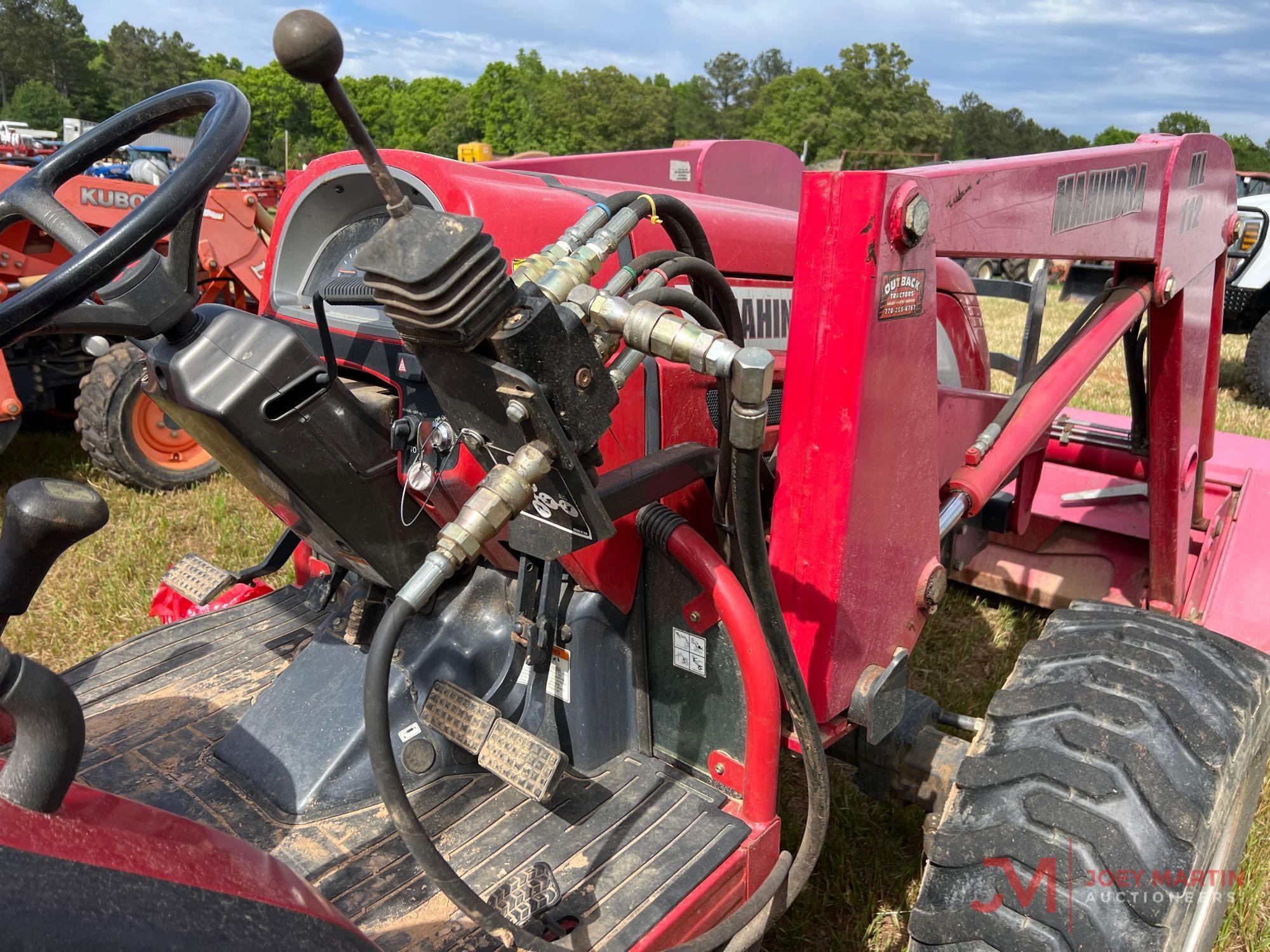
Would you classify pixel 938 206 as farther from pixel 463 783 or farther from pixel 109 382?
pixel 109 382

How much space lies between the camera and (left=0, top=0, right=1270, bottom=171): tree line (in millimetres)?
49375

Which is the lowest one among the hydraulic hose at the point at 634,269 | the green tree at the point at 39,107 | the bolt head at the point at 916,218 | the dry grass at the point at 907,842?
the dry grass at the point at 907,842

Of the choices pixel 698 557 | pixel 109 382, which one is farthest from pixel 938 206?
pixel 109 382

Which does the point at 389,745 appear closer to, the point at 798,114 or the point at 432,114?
the point at 798,114

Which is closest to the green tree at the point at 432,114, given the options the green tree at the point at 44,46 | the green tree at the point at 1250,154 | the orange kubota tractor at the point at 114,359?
the green tree at the point at 44,46

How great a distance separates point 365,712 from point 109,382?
14.4 feet

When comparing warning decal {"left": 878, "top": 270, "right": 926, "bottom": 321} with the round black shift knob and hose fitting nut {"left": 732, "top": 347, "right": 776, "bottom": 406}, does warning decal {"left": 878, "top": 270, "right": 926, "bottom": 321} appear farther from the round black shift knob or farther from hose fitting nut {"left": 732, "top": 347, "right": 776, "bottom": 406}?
the round black shift knob

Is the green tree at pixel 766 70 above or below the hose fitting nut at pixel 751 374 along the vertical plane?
above

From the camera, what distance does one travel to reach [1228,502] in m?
3.02

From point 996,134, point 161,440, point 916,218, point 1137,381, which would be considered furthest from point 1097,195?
point 996,134

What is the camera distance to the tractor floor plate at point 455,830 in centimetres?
147

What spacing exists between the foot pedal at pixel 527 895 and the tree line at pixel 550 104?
3550cm

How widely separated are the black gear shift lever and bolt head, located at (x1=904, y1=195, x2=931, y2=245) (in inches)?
29.9

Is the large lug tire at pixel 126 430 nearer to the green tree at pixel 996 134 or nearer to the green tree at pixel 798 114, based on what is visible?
the green tree at pixel 798 114
